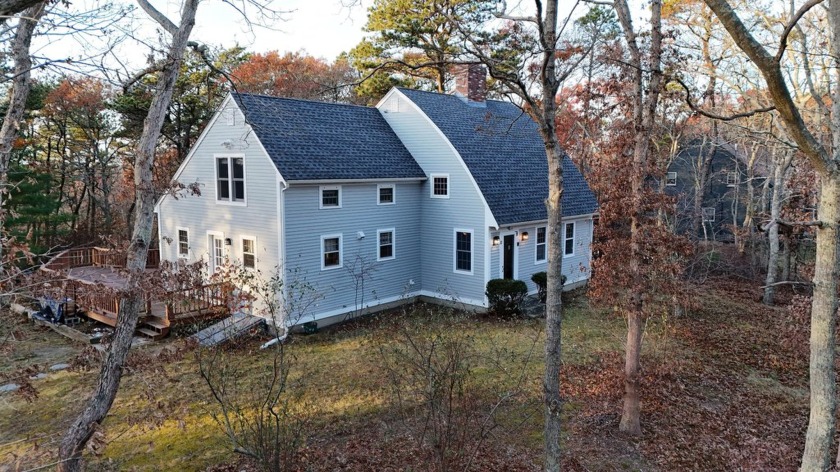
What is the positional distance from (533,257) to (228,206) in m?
10.2

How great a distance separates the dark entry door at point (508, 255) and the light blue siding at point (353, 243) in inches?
116

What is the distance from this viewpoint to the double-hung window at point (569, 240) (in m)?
19.4

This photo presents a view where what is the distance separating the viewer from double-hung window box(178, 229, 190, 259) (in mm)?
17216

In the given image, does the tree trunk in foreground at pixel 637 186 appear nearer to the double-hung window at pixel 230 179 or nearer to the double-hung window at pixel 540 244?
the double-hung window at pixel 540 244

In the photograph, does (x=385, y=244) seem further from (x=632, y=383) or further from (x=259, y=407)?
(x=632, y=383)

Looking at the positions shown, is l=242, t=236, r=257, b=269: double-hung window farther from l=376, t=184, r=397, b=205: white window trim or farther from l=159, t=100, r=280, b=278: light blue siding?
l=376, t=184, r=397, b=205: white window trim

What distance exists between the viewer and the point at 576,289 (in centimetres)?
1964

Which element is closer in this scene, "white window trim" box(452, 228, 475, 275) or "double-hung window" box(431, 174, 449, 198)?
"white window trim" box(452, 228, 475, 275)

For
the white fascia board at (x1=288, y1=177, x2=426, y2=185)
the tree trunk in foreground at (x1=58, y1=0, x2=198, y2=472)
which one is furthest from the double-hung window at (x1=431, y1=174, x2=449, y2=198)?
the tree trunk in foreground at (x1=58, y1=0, x2=198, y2=472)

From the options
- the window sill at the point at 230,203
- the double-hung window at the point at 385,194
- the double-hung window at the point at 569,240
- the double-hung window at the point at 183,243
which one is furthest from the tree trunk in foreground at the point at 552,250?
the double-hung window at the point at 183,243

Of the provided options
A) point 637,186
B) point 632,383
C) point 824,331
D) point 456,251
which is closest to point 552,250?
point 824,331

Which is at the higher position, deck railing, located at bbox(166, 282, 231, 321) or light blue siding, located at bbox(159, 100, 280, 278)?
light blue siding, located at bbox(159, 100, 280, 278)

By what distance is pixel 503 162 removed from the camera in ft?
59.8

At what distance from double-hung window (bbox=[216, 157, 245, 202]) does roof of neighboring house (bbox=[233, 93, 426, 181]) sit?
146 centimetres
